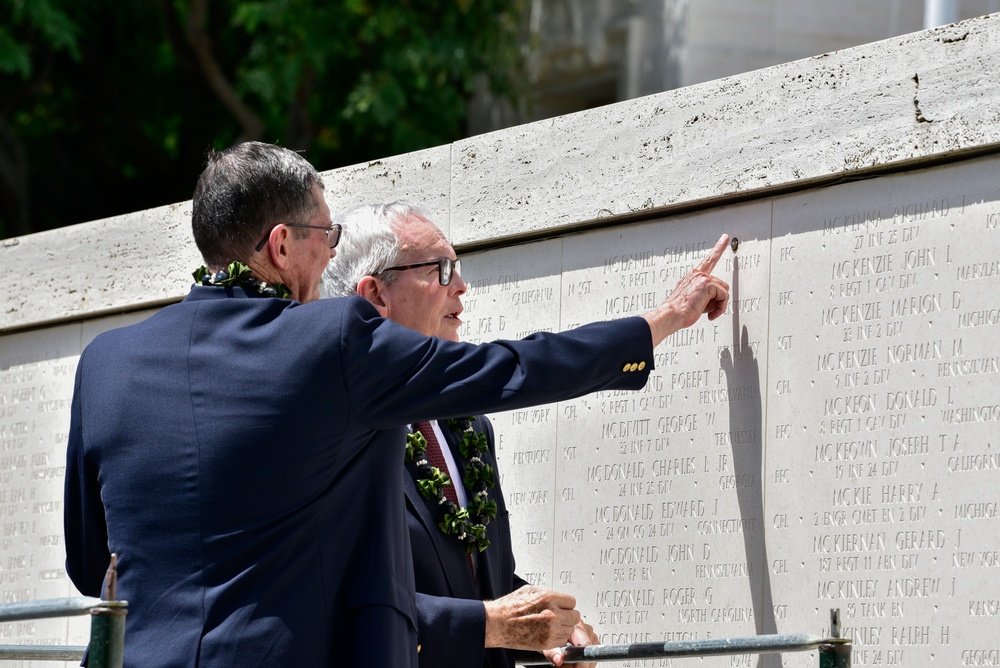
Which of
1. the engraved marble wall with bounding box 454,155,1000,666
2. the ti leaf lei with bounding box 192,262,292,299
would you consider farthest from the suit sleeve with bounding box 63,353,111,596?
the engraved marble wall with bounding box 454,155,1000,666

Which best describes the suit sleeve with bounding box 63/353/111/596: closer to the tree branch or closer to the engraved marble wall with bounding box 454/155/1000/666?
the engraved marble wall with bounding box 454/155/1000/666

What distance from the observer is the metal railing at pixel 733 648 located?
325 cm

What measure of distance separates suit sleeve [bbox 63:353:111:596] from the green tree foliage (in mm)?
8335

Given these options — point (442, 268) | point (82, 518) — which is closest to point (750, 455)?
point (442, 268)

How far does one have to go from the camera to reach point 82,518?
3.58m

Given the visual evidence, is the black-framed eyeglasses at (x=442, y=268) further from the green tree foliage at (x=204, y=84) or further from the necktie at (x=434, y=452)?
the green tree foliage at (x=204, y=84)

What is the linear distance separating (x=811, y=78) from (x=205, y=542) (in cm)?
229

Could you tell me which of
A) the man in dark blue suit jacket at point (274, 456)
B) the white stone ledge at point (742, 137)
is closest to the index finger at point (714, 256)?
the white stone ledge at point (742, 137)

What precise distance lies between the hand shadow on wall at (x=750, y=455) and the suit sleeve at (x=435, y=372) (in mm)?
1229

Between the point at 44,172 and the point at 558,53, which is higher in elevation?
the point at 558,53

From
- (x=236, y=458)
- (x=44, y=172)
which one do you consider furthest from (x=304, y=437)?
(x=44, y=172)

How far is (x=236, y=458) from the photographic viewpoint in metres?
3.21

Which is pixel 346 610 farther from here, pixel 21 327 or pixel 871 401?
pixel 21 327

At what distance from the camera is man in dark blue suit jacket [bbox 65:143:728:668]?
10.4ft
